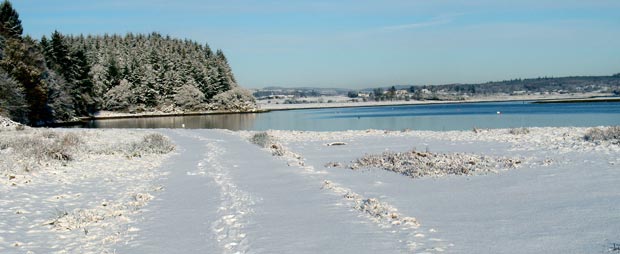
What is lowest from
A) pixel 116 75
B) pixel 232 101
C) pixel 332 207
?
pixel 332 207

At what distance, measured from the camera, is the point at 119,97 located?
97562 mm

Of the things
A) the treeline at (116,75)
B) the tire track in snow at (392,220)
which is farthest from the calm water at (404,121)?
the tire track in snow at (392,220)

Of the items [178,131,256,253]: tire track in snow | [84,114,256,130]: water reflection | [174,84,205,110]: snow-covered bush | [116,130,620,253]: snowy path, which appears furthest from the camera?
[174,84,205,110]: snow-covered bush

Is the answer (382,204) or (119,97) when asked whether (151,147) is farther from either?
(119,97)

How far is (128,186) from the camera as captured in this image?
15.1 meters

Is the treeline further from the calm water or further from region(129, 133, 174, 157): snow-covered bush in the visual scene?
region(129, 133, 174, 157): snow-covered bush

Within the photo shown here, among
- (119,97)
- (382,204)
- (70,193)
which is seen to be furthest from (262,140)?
(119,97)

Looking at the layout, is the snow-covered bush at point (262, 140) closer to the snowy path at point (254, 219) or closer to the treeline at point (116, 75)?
the snowy path at point (254, 219)

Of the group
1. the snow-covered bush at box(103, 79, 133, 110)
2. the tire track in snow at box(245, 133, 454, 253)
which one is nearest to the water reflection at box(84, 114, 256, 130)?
the snow-covered bush at box(103, 79, 133, 110)

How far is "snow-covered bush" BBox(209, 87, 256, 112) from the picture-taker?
110 m

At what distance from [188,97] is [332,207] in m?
96.2

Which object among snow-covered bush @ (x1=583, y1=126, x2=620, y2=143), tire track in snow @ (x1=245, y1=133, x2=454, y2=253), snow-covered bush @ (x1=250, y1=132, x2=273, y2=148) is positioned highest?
snow-covered bush @ (x1=583, y1=126, x2=620, y2=143)

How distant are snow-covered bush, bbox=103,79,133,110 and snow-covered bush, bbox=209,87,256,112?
18.1 meters

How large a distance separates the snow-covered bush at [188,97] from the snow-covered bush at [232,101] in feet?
15.5
